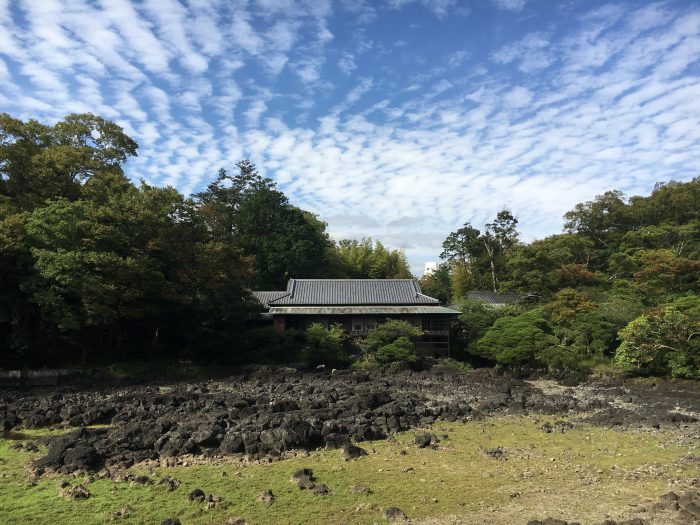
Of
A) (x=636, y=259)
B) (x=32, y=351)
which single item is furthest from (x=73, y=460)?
(x=636, y=259)

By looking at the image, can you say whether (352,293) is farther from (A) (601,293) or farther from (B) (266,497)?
(B) (266,497)

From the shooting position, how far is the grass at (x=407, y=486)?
8133 mm

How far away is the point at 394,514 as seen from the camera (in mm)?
8016

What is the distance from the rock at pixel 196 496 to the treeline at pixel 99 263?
17119 mm

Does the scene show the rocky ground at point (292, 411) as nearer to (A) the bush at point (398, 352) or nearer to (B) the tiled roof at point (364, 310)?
(A) the bush at point (398, 352)

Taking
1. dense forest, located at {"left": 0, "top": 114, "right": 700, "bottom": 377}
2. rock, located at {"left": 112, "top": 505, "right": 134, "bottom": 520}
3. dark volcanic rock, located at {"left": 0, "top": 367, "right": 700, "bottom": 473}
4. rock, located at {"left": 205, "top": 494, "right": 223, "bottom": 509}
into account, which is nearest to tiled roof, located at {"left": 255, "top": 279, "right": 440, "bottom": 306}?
dense forest, located at {"left": 0, "top": 114, "right": 700, "bottom": 377}

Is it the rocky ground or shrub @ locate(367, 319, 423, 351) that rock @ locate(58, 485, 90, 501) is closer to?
the rocky ground

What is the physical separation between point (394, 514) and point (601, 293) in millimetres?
30539

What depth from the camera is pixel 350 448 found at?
1155 centimetres

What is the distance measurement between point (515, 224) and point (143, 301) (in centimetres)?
4067

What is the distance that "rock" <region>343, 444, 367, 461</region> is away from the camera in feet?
37.1

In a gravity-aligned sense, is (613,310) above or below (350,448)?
above

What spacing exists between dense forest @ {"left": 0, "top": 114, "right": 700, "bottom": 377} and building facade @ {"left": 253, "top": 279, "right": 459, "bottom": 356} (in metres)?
2.34

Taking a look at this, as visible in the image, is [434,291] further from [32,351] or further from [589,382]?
[32,351]
